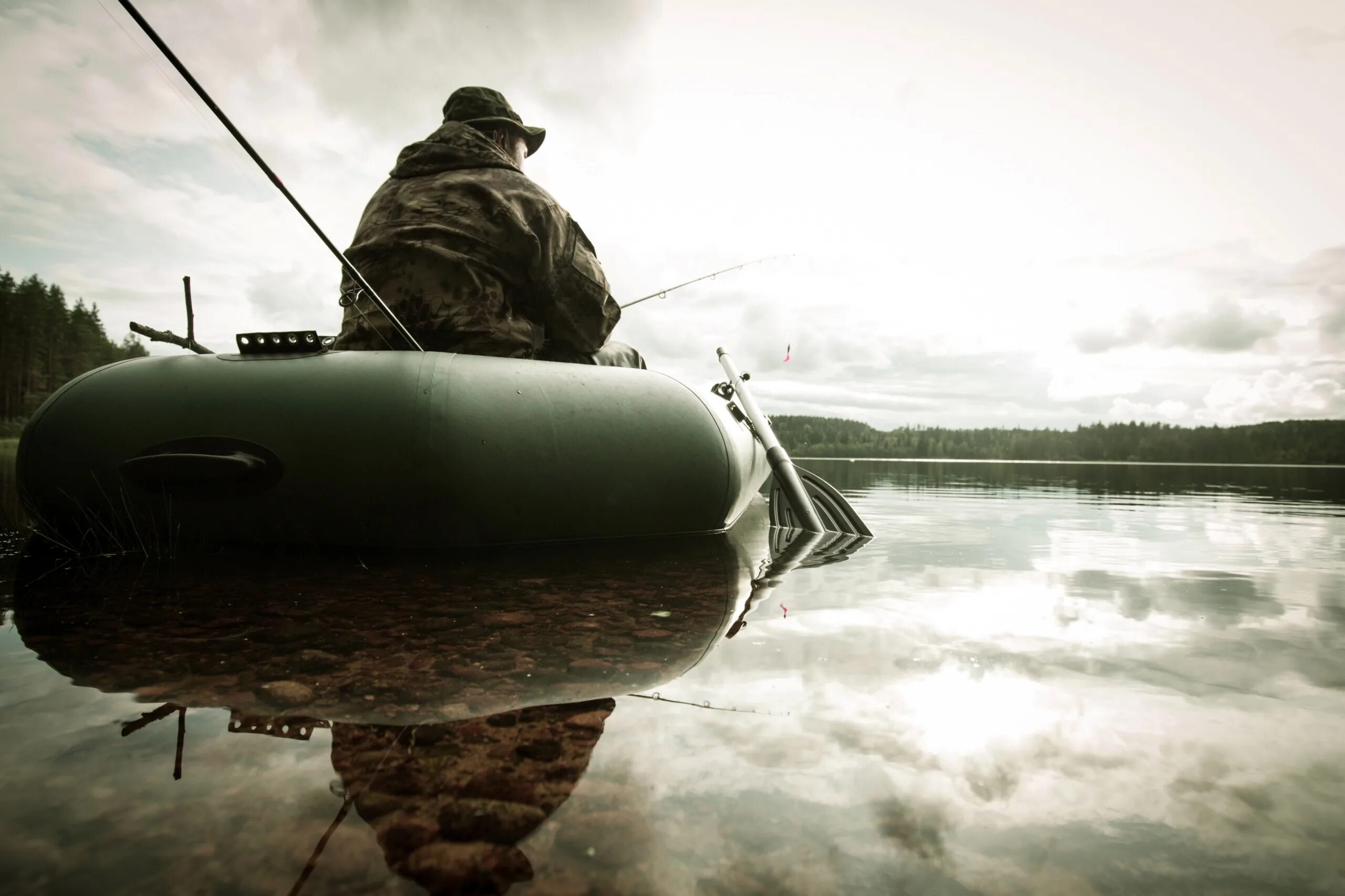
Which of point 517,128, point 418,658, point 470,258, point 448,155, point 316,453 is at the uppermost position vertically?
point 517,128

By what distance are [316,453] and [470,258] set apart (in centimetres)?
116

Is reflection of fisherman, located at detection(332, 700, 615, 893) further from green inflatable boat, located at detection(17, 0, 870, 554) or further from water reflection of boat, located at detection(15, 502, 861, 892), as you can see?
green inflatable boat, located at detection(17, 0, 870, 554)

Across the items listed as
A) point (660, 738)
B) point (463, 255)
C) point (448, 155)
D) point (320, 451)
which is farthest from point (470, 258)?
point (660, 738)

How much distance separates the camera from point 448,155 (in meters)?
3.65

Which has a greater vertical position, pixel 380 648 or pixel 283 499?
pixel 283 499

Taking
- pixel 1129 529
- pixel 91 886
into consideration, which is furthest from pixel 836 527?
pixel 91 886

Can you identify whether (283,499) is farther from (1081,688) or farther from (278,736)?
(1081,688)

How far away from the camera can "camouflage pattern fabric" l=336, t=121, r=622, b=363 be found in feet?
11.1

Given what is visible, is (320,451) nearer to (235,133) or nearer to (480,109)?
(235,133)

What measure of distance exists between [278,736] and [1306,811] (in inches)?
60.7

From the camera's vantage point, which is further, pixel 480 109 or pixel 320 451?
pixel 480 109

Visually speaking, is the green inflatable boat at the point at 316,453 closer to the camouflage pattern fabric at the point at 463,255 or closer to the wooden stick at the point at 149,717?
the camouflage pattern fabric at the point at 463,255

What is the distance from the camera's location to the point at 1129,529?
15.3 feet

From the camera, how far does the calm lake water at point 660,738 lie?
824mm
